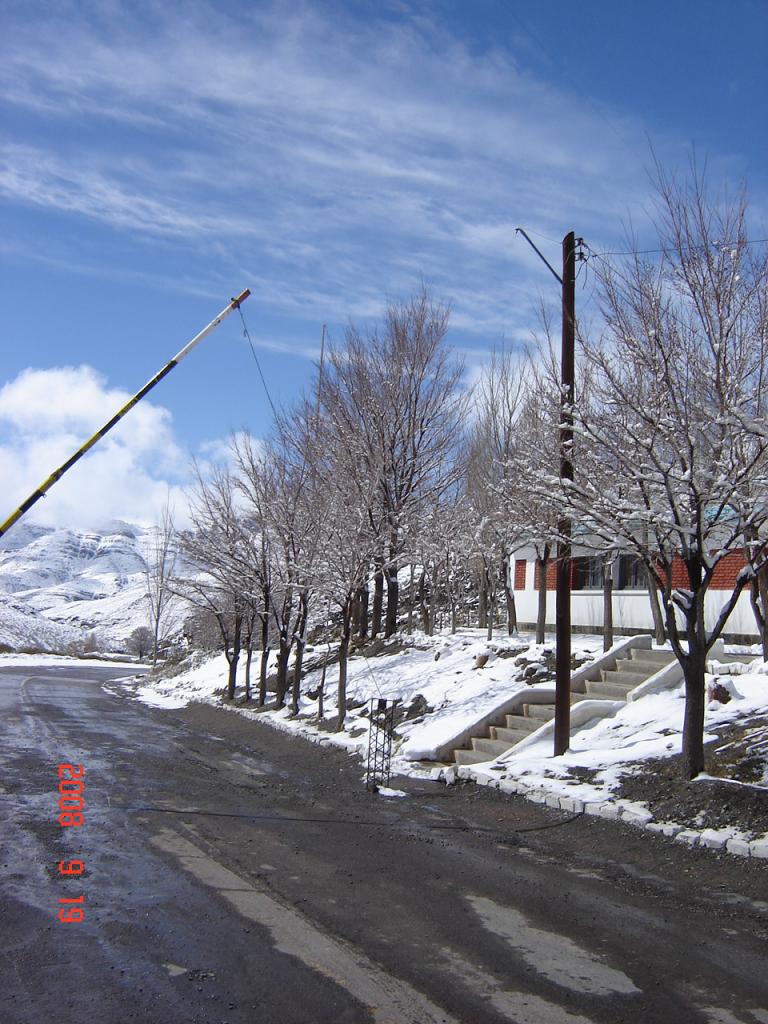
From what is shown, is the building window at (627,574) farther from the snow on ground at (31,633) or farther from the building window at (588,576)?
the snow on ground at (31,633)

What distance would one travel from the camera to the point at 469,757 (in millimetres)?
14328

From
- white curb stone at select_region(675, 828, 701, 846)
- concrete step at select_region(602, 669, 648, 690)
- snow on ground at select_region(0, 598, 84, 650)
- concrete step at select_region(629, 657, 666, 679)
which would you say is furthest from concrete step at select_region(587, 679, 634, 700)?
snow on ground at select_region(0, 598, 84, 650)

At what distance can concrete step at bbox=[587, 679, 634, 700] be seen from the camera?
1523 cm

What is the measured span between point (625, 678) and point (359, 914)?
10.6m

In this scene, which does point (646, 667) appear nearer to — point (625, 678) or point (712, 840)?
point (625, 678)

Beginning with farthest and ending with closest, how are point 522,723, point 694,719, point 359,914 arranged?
1. point 522,723
2. point 694,719
3. point 359,914

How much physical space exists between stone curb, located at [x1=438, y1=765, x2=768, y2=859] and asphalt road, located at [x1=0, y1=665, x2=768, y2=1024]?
19cm

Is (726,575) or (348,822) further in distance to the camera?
(726,575)

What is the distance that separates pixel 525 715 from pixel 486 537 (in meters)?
10.1

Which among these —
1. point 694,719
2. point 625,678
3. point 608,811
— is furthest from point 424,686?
point 694,719

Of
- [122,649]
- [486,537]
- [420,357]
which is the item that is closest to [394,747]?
[486,537]

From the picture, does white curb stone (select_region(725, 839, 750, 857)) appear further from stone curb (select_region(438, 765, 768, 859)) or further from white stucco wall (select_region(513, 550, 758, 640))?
white stucco wall (select_region(513, 550, 758, 640))

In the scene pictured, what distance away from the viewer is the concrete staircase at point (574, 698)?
14.4 m

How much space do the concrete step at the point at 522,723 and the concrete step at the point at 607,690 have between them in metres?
1.37
